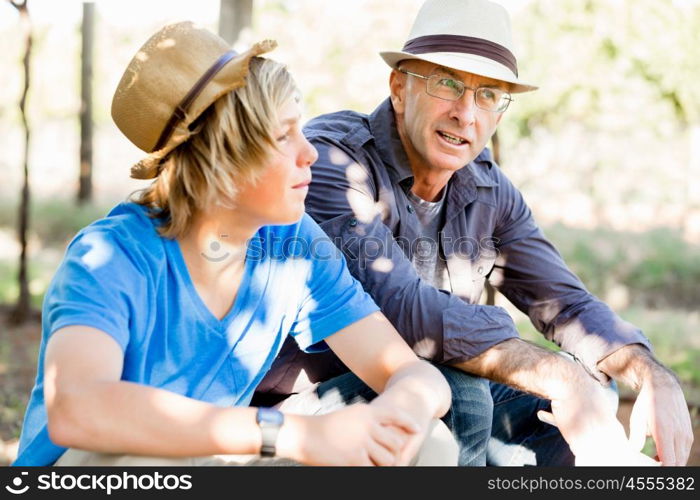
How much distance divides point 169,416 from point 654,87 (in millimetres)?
13598

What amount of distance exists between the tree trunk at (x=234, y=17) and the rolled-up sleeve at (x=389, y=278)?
13.9 ft

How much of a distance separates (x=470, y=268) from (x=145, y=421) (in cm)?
177

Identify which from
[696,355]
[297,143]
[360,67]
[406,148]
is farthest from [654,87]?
[297,143]

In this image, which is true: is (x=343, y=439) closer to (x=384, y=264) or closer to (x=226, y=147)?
(x=226, y=147)

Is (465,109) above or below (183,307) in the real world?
above

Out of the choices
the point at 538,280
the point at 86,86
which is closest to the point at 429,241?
the point at 538,280

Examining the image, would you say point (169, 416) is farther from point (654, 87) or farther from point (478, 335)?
point (654, 87)

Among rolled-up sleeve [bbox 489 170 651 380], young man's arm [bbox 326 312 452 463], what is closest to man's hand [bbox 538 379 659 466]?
young man's arm [bbox 326 312 452 463]

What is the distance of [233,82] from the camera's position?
78.3 inches

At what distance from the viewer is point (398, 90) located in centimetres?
321

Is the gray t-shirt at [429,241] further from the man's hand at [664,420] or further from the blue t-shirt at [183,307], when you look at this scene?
the man's hand at [664,420]

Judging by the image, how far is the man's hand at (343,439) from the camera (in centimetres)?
184
